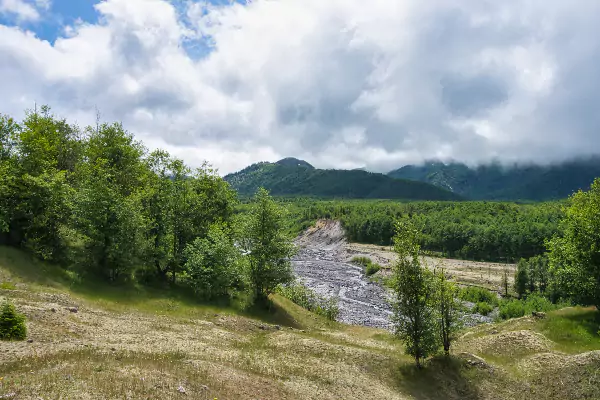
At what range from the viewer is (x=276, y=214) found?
2052 inches

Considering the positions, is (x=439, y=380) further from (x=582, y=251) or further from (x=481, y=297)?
(x=481, y=297)

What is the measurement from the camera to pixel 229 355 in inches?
1140

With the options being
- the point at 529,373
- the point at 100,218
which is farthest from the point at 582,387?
the point at 100,218

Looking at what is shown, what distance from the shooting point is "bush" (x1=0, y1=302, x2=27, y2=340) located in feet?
76.1

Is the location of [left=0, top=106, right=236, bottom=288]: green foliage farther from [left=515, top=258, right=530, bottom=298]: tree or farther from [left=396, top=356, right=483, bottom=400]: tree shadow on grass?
[left=515, top=258, right=530, bottom=298]: tree

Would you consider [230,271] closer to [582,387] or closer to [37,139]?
[37,139]

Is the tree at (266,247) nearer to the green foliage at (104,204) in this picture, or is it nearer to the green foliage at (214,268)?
the green foliage at (214,268)

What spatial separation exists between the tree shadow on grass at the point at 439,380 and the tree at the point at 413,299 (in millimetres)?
1085

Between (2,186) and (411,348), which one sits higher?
(2,186)

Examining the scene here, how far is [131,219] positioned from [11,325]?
23.4m

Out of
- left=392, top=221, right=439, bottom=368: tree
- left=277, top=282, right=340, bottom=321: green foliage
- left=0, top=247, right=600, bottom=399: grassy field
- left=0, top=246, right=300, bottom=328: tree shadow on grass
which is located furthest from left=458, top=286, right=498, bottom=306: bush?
left=392, top=221, right=439, bottom=368: tree

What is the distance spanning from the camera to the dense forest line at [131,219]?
145 feet

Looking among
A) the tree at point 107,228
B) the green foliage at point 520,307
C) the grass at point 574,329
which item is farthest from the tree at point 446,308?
the green foliage at point 520,307

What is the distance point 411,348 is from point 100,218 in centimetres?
3531
